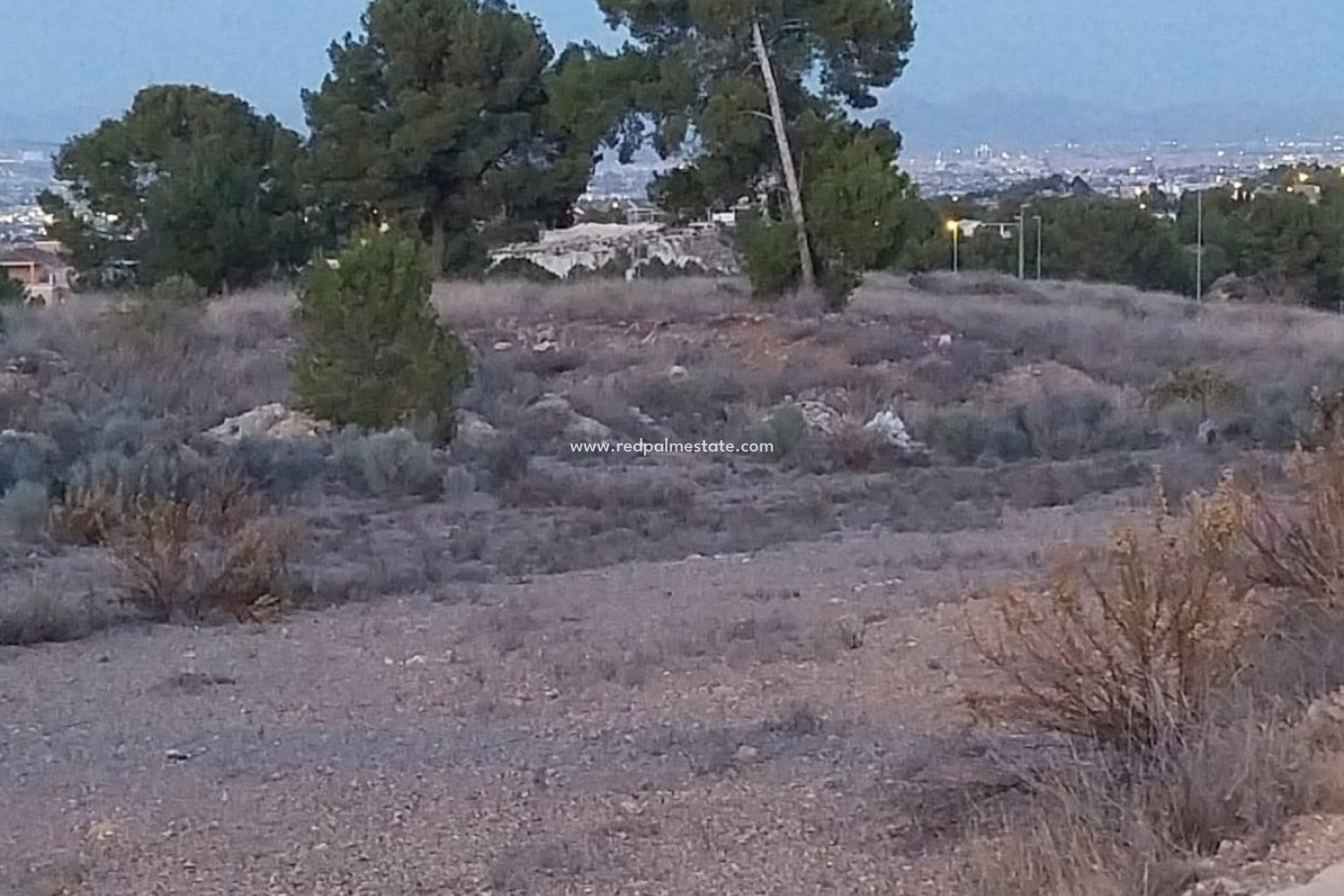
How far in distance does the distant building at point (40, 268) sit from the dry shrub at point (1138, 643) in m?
39.2

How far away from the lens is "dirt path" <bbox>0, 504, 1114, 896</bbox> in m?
6.66

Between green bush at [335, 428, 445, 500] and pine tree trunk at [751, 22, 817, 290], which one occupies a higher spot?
pine tree trunk at [751, 22, 817, 290]

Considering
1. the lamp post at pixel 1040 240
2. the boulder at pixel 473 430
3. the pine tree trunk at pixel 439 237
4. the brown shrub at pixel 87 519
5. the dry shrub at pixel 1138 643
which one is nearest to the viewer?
the dry shrub at pixel 1138 643

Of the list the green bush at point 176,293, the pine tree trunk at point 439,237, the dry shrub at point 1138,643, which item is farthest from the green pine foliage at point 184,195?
the dry shrub at point 1138,643

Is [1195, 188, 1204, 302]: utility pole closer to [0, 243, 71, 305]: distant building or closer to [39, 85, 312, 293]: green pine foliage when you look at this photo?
[39, 85, 312, 293]: green pine foliage

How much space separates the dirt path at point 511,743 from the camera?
666cm

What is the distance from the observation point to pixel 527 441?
2242 cm

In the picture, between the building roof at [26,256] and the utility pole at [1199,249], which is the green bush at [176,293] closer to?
the building roof at [26,256]

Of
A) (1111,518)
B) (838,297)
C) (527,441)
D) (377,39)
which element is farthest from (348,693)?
(377,39)

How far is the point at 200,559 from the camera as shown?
13.1 meters

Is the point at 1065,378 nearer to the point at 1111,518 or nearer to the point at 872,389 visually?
the point at 872,389

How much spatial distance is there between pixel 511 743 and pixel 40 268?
53.9 meters

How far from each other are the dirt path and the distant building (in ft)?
114

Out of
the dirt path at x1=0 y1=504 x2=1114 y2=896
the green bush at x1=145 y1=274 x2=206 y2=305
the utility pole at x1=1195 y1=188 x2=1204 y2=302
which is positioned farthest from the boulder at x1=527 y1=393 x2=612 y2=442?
the utility pole at x1=1195 y1=188 x2=1204 y2=302
